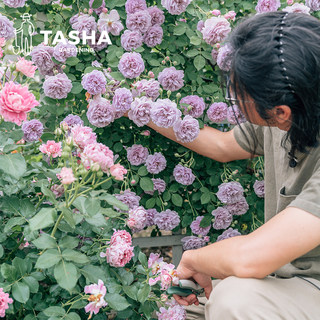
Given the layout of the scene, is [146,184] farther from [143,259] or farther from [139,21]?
[139,21]

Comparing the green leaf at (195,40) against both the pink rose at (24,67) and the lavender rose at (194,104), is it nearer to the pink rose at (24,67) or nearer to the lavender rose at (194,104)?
the lavender rose at (194,104)

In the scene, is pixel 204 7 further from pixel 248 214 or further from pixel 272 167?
pixel 248 214

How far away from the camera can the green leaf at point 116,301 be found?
1.38 metres

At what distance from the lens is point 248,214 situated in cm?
212

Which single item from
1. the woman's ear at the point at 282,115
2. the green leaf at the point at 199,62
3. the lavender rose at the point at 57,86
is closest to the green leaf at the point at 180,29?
the green leaf at the point at 199,62

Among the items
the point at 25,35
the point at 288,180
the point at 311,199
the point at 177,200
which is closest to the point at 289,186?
the point at 288,180

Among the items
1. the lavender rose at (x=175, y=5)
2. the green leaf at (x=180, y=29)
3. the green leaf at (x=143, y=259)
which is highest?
the lavender rose at (x=175, y=5)

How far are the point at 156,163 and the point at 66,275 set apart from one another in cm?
81

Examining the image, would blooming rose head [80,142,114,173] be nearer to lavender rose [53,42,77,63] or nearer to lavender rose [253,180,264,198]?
Answer: lavender rose [53,42,77,63]

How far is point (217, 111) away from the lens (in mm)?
1935

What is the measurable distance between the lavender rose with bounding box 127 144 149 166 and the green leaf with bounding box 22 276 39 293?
2.35 ft

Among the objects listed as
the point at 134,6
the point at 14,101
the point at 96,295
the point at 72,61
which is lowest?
the point at 96,295

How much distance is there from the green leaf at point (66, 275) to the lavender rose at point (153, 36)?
99cm

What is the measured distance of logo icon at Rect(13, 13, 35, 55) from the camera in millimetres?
1916
